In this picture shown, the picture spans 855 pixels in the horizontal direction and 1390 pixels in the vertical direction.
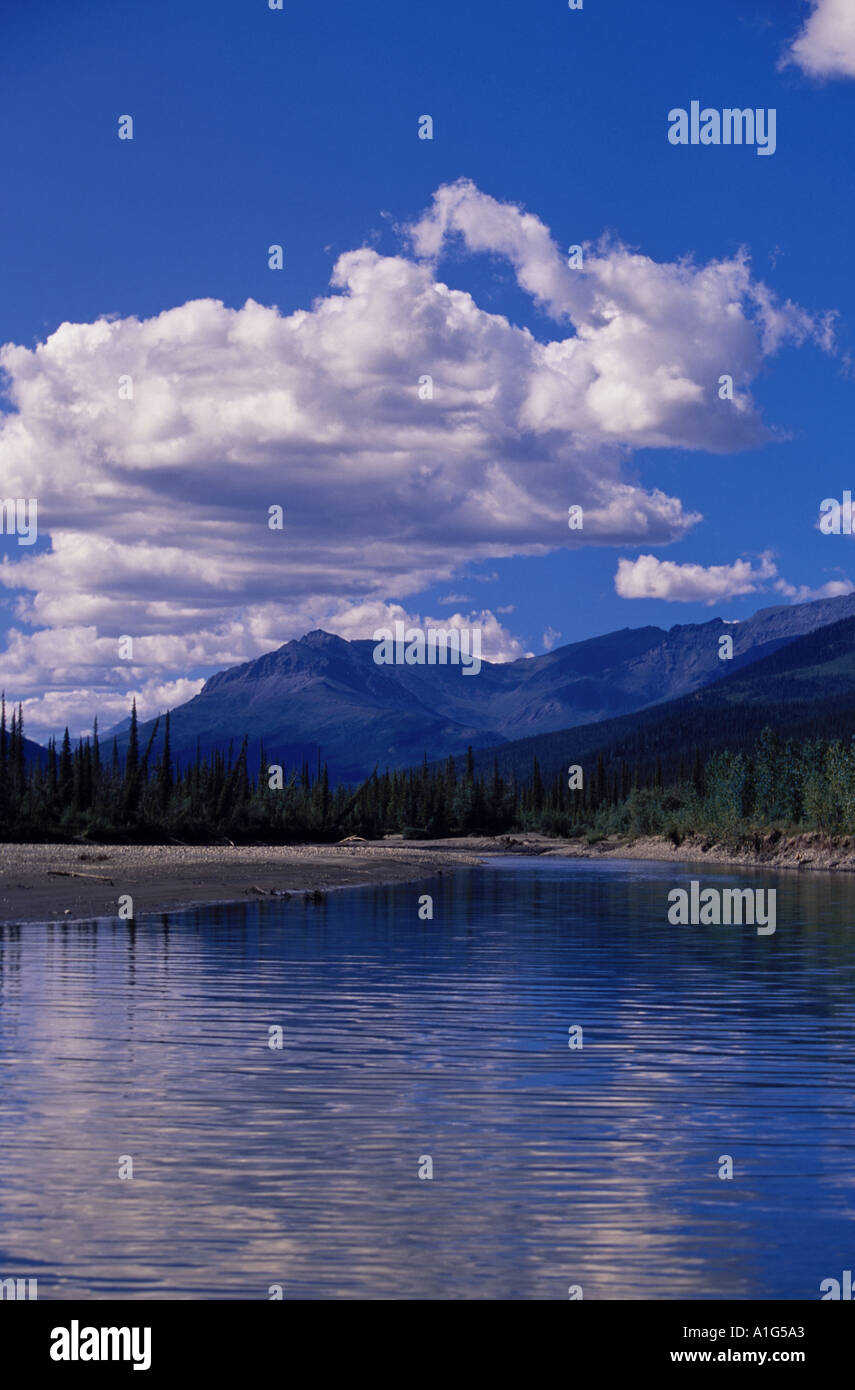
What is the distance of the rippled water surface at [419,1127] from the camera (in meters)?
12.2

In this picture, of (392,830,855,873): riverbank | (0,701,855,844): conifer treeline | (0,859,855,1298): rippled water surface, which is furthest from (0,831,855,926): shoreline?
(0,859,855,1298): rippled water surface

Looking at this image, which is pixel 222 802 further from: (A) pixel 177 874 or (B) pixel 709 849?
(A) pixel 177 874

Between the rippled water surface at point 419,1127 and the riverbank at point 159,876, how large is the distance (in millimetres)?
14762

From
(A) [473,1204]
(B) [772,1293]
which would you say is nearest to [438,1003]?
(A) [473,1204]

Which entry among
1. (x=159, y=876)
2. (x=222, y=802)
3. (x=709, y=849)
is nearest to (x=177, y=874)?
(x=159, y=876)

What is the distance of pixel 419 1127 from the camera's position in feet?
55.9

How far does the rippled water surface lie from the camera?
40.0 ft

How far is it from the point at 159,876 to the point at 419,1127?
166 feet

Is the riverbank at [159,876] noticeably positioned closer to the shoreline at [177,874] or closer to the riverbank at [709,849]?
the shoreline at [177,874]

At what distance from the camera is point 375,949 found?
39281 millimetres

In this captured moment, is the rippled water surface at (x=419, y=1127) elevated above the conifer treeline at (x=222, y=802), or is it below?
below

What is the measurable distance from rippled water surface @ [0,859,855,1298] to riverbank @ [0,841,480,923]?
1476 cm

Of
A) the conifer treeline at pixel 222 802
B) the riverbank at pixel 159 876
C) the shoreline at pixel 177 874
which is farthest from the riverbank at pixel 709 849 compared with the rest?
the riverbank at pixel 159 876
